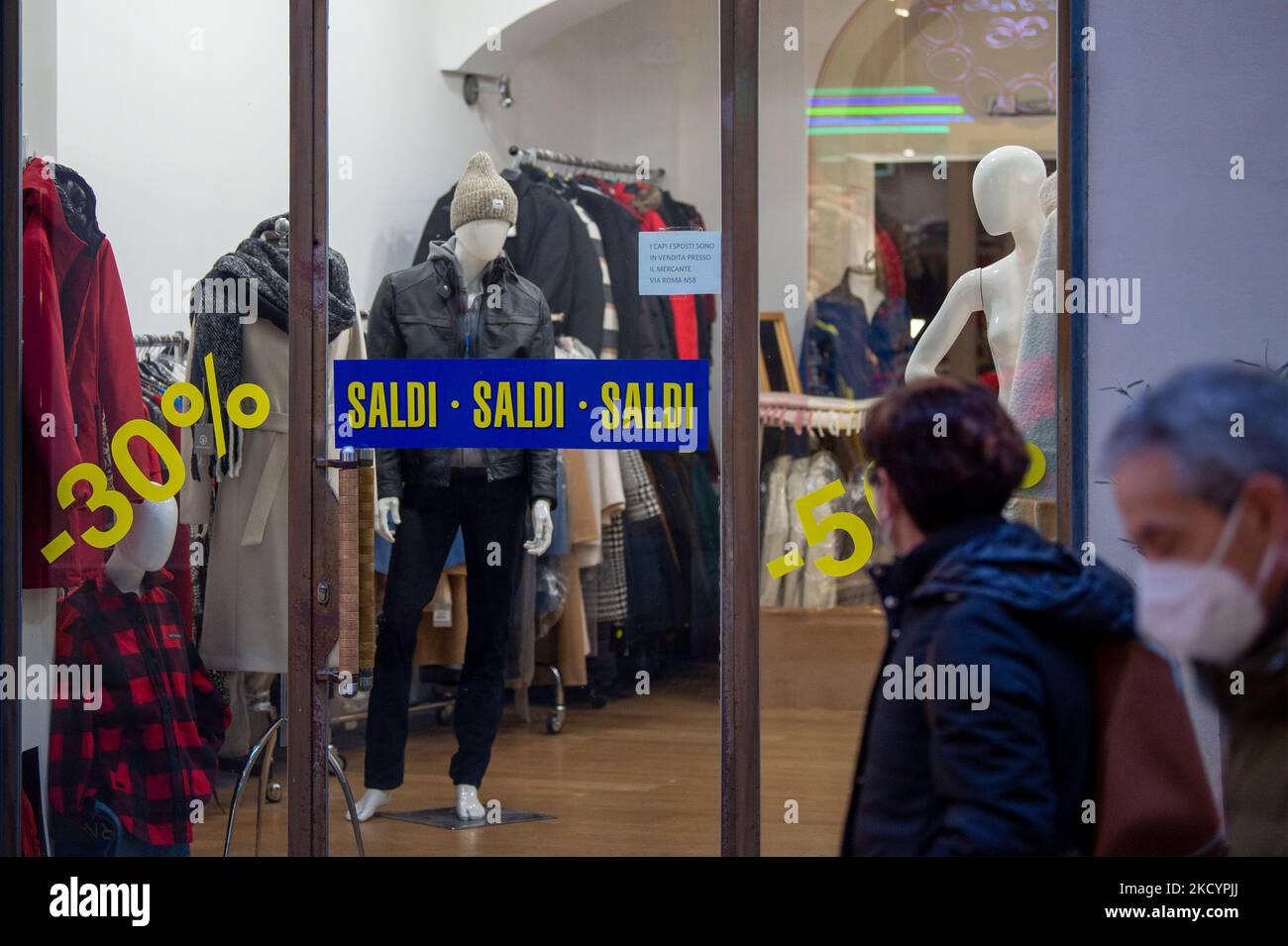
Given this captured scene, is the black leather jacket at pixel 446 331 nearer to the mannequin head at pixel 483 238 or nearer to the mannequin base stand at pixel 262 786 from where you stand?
the mannequin head at pixel 483 238

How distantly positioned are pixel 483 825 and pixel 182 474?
3.60ft

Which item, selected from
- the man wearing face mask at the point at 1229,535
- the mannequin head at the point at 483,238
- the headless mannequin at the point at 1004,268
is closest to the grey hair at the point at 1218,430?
the man wearing face mask at the point at 1229,535

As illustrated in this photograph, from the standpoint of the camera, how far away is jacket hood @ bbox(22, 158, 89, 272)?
334 centimetres

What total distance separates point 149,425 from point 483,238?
3.01 ft

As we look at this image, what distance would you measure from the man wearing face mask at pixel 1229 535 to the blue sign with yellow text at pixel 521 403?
5.25ft

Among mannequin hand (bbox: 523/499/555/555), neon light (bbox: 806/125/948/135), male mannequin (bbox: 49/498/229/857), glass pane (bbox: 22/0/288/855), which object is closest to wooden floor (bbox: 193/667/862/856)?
male mannequin (bbox: 49/498/229/857)

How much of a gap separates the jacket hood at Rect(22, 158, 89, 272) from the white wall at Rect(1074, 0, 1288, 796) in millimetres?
2321

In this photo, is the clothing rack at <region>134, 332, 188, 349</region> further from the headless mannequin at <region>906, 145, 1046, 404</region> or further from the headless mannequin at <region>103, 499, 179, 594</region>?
the headless mannequin at <region>906, 145, 1046, 404</region>

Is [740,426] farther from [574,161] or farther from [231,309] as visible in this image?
[231,309]

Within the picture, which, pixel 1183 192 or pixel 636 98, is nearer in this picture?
pixel 1183 192

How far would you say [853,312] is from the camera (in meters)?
3.21

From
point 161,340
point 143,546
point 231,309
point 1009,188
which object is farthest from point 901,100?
point 143,546

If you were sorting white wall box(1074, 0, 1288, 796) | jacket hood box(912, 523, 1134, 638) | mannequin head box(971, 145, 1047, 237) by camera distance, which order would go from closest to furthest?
jacket hood box(912, 523, 1134, 638), white wall box(1074, 0, 1288, 796), mannequin head box(971, 145, 1047, 237)

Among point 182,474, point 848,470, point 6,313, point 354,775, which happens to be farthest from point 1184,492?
point 6,313
